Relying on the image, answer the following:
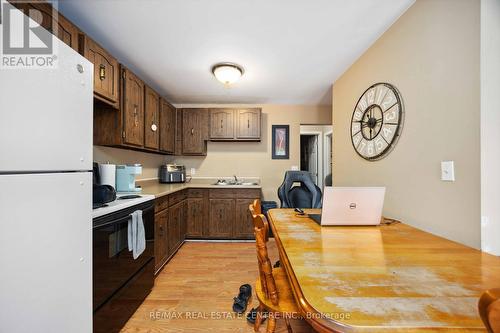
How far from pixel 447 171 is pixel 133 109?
2754 millimetres

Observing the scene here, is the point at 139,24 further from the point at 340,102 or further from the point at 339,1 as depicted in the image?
the point at 340,102

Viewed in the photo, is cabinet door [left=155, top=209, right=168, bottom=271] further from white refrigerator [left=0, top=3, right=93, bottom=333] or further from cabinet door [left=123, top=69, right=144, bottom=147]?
white refrigerator [left=0, top=3, right=93, bottom=333]

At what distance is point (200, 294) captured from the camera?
1.87 meters

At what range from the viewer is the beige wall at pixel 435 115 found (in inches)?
42.0

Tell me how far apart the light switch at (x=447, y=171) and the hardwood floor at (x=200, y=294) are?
141 centimetres

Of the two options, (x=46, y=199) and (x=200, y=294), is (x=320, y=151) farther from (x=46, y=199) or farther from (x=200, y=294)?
(x=46, y=199)

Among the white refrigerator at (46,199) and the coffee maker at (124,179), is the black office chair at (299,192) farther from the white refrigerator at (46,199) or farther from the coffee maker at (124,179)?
the white refrigerator at (46,199)

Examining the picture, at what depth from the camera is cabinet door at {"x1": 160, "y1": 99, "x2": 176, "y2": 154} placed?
2963mm

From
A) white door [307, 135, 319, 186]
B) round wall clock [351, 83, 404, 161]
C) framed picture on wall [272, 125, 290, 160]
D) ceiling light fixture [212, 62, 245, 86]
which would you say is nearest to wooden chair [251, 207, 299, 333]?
round wall clock [351, 83, 404, 161]

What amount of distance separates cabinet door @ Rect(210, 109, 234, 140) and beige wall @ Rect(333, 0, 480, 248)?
2230 millimetres

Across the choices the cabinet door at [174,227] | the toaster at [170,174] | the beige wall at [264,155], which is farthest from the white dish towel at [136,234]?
the beige wall at [264,155]

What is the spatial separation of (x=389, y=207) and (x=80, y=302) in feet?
7.06

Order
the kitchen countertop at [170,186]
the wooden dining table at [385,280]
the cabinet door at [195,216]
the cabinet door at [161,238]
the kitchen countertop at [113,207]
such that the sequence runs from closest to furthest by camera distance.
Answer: the wooden dining table at [385,280], the kitchen countertop at [113,207], the cabinet door at [161,238], the kitchen countertop at [170,186], the cabinet door at [195,216]

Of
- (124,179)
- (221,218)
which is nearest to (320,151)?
(221,218)
